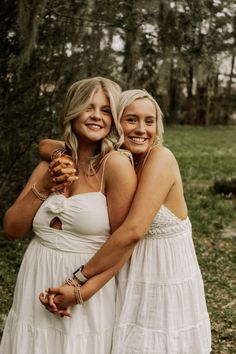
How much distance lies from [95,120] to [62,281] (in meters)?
0.66

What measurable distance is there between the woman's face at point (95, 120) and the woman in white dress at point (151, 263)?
0.08 metres

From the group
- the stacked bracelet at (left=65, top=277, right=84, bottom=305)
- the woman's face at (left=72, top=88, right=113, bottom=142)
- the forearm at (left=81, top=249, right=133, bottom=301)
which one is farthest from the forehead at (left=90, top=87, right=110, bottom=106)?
the stacked bracelet at (left=65, top=277, right=84, bottom=305)

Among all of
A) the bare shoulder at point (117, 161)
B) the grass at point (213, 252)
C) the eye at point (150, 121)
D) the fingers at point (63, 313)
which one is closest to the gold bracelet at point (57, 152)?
the bare shoulder at point (117, 161)

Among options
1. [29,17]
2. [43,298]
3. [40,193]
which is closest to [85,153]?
[40,193]

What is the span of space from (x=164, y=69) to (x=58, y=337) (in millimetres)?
5050

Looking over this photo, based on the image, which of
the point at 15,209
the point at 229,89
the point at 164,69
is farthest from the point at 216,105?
the point at 15,209

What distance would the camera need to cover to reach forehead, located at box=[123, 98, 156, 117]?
2.37 m

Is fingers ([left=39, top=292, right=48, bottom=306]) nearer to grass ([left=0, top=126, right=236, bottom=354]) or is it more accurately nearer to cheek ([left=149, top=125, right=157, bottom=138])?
cheek ([left=149, top=125, right=157, bottom=138])

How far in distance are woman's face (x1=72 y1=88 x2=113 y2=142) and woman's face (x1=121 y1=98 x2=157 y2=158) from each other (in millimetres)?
88

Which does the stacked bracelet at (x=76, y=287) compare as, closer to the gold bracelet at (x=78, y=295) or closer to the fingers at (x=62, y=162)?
the gold bracelet at (x=78, y=295)

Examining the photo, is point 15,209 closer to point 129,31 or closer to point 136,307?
point 136,307

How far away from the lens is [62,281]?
2.31m

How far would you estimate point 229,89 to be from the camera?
32719 mm

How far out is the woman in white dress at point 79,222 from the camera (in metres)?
2.26
